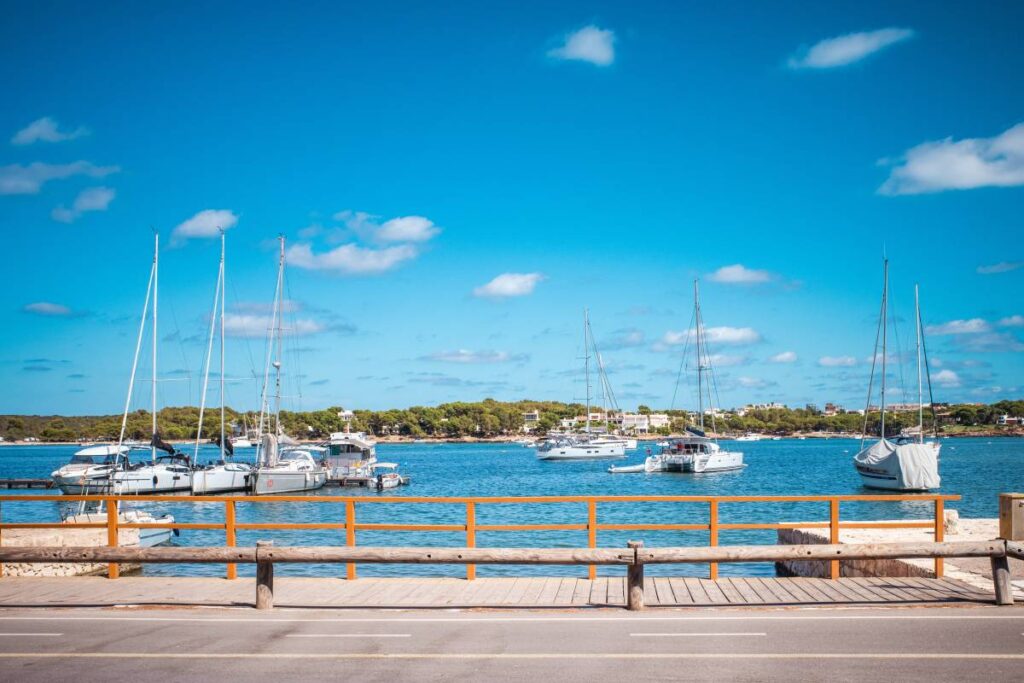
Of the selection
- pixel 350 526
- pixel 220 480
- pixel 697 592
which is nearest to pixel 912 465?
pixel 220 480

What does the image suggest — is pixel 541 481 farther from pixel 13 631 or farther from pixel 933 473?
pixel 13 631

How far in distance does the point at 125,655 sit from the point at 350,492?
64351mm

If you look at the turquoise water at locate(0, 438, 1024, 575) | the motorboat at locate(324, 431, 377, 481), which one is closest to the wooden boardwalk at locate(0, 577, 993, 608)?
the turquoise water at locate(0, 438, 1024, 575)

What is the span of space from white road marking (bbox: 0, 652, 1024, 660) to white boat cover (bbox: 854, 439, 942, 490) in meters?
55.7

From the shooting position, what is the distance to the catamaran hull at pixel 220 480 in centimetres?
6291

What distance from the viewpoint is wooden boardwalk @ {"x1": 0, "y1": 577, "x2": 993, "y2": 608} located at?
12906 mm

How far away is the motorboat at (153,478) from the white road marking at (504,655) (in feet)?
161

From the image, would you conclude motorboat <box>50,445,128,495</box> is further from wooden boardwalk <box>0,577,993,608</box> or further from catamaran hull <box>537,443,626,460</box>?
catamaran hull <box>537,443,626,460</box>

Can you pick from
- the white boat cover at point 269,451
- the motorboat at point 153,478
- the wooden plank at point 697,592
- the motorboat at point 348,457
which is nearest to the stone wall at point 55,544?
the wooden plank at point 697,592

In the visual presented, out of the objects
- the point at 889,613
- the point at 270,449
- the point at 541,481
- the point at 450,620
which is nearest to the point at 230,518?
the point at 450,620

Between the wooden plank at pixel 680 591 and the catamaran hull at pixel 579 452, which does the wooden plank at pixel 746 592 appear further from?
the catamaran hull at pixel 579 452

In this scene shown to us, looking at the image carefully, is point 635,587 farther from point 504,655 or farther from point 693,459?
point 693,459

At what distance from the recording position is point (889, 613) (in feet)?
39.3

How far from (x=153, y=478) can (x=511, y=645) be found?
55568 mm
